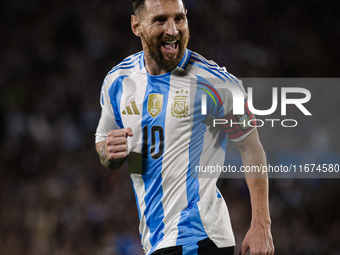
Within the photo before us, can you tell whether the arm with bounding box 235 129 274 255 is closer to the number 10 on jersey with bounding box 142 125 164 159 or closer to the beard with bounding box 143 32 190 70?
the number 10 on jersey with bounding box 142 125 164 159

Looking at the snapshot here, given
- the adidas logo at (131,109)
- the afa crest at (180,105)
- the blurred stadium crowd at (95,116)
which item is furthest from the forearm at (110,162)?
the blurred stadium crowd at (95,116)

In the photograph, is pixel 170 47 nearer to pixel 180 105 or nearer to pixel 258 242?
pixel 180 105

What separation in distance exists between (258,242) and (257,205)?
0.21 metres

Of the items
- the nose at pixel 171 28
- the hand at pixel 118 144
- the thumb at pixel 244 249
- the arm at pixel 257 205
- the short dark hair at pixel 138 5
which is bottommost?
the thumb at pixel 244 249

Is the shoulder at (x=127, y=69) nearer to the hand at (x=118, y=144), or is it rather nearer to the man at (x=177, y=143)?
the man at (x=177, y=143)

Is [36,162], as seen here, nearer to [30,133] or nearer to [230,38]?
[30,133]

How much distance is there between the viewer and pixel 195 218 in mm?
2016

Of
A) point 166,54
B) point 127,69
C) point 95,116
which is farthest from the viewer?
point 95,116

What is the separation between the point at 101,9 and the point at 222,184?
9.81 ft

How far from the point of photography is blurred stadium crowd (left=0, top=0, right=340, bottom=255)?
16.1 ft

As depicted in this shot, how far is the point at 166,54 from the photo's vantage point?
2166 mm

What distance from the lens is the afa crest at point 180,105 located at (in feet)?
7.02

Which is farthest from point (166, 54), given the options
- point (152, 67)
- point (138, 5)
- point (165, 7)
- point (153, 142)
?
point (153, 142)

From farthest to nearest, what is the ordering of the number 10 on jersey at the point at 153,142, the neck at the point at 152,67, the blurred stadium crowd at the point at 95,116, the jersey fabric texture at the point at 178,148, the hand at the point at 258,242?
the blurred stadium crowd at the point at 95,116 < the neck at the point at 152,67 < the number 10 on jersey at the point at 153,142 < the jersey fabric texture at the point at 178,148 < the hand at the point at 258,242
